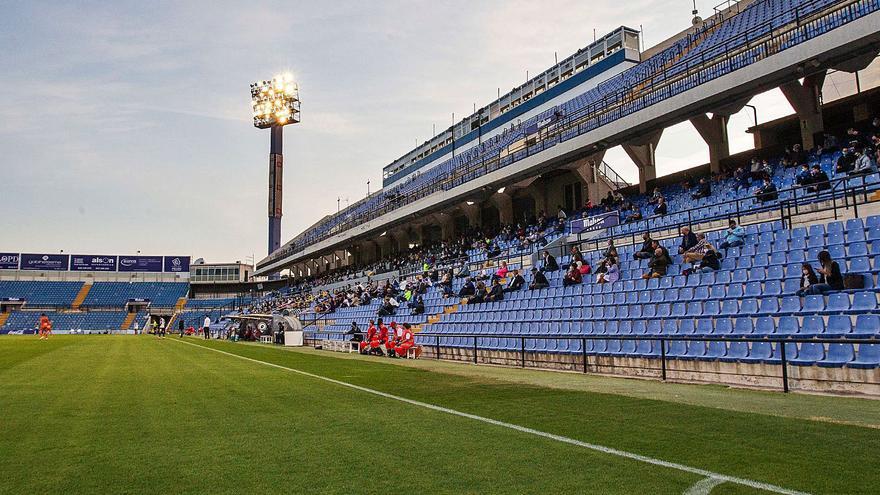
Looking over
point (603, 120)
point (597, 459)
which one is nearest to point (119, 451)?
point (597, 459)

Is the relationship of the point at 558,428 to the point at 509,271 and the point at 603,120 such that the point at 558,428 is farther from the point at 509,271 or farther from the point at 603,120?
the point at 603,120

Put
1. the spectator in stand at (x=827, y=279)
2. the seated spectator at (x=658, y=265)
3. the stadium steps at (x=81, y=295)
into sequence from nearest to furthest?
the spectator in stand at (x=827, y=279) < the seated spectator at (x=658, y=265) < the stadium steps at (x=81, y=295)

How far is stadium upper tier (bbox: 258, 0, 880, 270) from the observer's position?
59.7 feet

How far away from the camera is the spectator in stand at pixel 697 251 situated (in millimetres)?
13722

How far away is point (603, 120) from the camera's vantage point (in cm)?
2477

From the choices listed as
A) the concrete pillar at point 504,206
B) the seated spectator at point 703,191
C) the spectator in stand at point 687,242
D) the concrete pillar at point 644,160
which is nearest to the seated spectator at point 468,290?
the spectator in stand at point 687,242

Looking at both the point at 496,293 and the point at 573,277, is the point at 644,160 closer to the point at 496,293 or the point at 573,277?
the point at 496,293

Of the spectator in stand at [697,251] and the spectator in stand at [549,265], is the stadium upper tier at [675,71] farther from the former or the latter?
the spectator in stand at [697,251]

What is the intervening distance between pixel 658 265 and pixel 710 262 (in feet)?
5.26

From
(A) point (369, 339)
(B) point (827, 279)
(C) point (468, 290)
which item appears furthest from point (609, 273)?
(A) point (369, 339)

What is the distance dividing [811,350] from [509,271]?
570 inches

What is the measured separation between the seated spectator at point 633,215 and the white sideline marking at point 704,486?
1807 cm

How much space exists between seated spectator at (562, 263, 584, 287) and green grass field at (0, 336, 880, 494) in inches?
324

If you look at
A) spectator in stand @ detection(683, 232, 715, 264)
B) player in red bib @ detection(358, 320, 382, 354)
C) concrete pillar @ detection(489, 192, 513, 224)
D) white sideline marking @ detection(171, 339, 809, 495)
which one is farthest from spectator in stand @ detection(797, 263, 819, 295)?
concrete pillar @ detection(489, 192, 513, 224)
